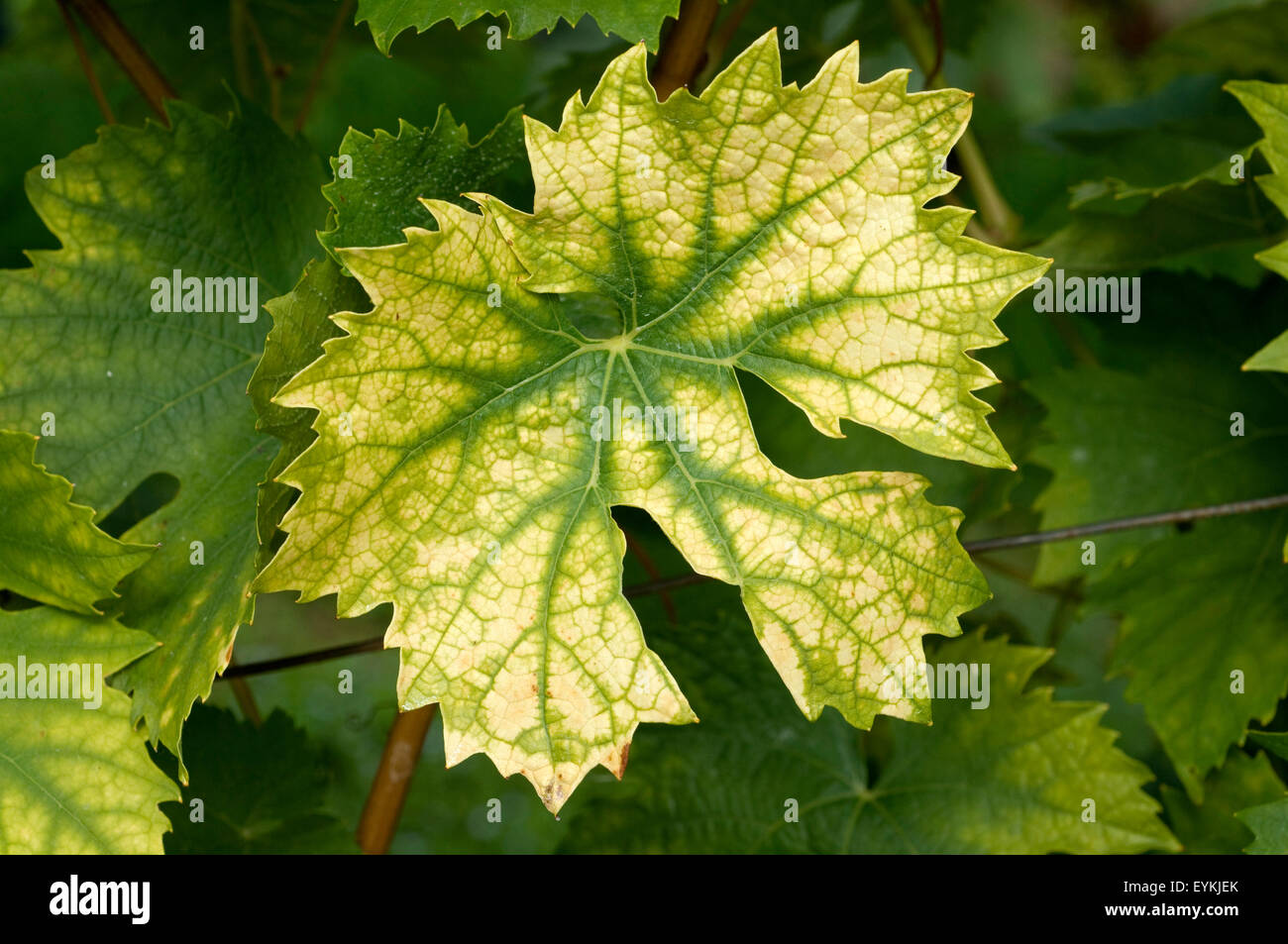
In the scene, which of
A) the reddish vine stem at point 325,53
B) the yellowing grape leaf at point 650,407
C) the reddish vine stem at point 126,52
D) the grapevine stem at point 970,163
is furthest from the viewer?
the grapevine stem at point 970,163

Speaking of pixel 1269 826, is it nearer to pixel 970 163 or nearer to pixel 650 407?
pixel 650 407

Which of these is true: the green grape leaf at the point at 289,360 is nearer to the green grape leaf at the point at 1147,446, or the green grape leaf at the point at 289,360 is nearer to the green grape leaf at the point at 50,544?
the green grape leaf at the point at 50,544

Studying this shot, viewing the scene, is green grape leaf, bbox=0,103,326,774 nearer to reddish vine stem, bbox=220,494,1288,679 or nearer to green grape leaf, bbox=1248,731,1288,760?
reddish vine stem, bbox=220,494,1288,679

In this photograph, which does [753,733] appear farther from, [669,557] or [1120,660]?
[1120,660]
